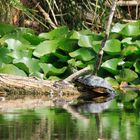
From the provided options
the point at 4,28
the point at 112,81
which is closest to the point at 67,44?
the point at 112,81

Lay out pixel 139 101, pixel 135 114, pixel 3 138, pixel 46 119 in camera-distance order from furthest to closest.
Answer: pixel 139 101
pixel 135 114
pixel 46 119
pixel 3 138

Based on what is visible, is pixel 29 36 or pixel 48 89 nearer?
pixel 48 89

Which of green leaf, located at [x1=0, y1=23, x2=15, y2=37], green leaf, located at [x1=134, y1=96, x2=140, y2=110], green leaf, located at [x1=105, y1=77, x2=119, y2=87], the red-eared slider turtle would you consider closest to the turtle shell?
the red-eared slider turtle

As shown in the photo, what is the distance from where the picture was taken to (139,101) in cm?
800

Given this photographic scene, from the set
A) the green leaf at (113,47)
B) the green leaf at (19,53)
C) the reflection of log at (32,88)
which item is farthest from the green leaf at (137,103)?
the green leaf at (19,53)

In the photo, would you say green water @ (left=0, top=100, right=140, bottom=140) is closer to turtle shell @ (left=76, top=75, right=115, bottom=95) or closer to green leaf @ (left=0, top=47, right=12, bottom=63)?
turtle shell @ (left=76, top=75, right=115, bottom=95)

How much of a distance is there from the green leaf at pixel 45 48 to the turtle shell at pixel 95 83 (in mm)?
998

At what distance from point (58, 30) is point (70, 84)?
70.3 inches

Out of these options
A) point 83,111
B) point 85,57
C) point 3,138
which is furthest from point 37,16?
point 3,138

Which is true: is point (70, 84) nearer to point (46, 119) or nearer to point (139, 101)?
point (139, 101)

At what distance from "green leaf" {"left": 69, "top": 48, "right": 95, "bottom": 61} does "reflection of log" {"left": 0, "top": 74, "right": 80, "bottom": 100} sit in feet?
3.62

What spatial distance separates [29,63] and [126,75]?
129 cm

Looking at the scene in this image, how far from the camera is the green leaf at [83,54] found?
31.1 feet

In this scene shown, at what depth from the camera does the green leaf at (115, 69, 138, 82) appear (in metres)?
9.24
